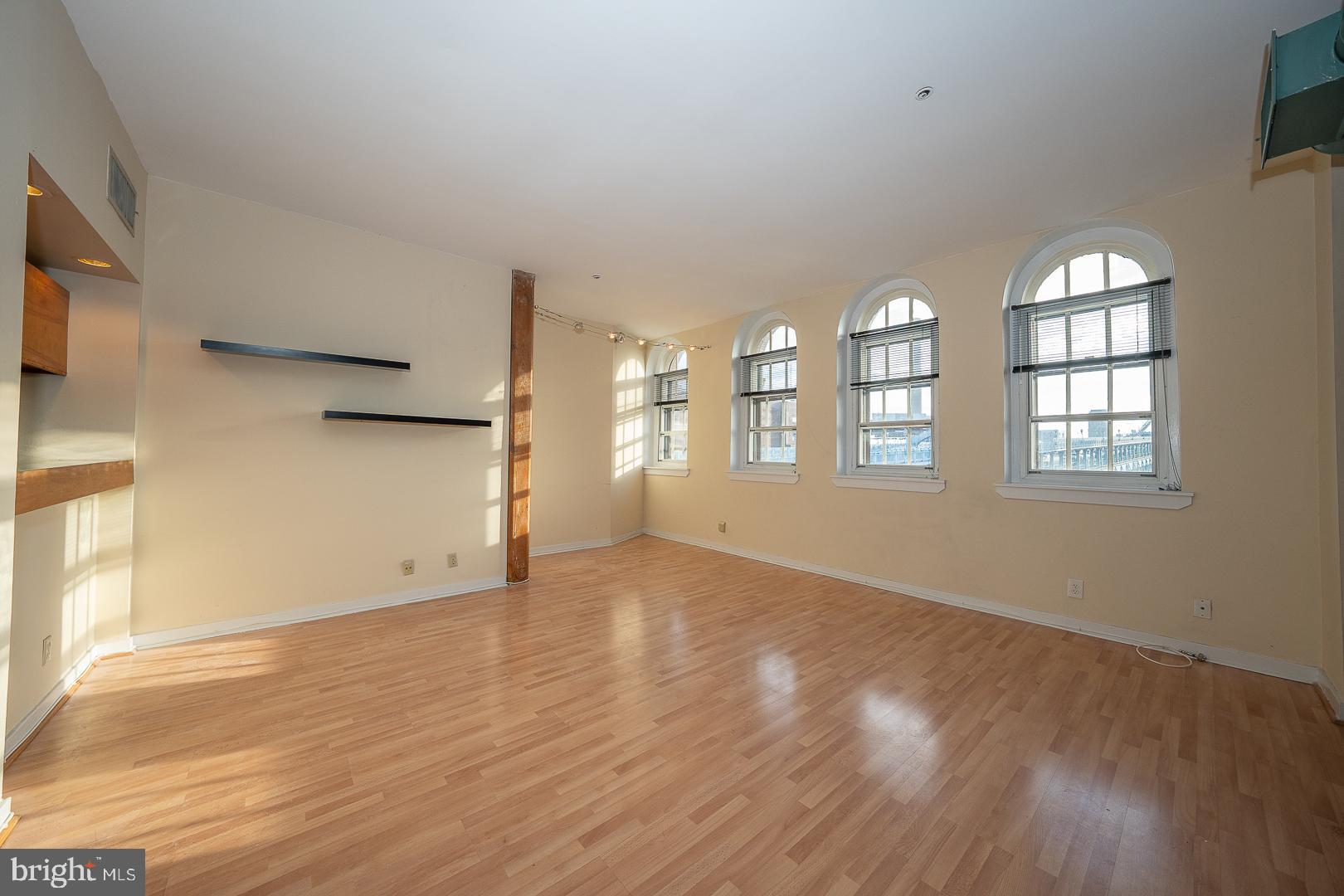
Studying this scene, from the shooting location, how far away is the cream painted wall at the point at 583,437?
19.3 feet

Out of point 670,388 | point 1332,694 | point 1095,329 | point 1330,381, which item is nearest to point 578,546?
point 670,388

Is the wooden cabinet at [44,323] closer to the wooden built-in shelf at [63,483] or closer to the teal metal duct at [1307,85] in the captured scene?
the wooden built-in shelf at [63,483]

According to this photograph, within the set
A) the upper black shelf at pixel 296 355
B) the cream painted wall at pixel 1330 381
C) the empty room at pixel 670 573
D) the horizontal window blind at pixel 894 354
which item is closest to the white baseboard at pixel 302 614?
the empty room at pixel 670 573

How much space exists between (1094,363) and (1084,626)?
1.90 meters

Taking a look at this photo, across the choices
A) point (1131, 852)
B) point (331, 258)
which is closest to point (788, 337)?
point (331, 258)

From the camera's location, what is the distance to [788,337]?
18.5ft

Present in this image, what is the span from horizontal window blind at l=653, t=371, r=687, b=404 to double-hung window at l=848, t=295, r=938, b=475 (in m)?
2.59

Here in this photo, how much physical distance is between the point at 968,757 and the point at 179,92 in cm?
473

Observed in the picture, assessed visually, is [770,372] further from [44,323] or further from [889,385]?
[44,323]

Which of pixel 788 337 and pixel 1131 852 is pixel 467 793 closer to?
pixel 1131 852

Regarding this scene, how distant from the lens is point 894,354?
464cm

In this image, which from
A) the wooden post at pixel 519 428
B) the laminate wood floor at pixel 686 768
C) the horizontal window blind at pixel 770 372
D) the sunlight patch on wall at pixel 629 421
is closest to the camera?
the laminate wood floor at pixel 686 768

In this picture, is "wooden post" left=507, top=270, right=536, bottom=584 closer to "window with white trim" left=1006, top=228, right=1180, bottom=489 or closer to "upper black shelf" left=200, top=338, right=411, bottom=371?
"upper black shelf" left=200, top=338, right=411, bottom=371

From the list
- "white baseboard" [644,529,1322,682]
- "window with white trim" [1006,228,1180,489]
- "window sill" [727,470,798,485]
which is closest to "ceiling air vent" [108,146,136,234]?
"window sill" [727,470,798,485]
